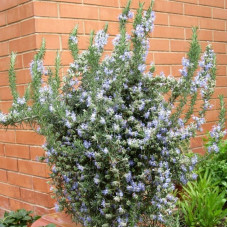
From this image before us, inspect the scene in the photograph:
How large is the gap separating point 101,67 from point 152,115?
378 millimetres

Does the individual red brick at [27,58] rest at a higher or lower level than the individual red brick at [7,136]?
higher

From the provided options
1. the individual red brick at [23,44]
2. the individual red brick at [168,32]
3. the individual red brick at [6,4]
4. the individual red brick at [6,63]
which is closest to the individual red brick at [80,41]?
the individual red brick at [23,44]

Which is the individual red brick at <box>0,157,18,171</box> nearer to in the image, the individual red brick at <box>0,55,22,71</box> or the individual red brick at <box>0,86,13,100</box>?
the individual red brick at <box>0,86,13,100</box>

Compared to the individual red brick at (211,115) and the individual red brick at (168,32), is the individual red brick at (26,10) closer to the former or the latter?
the individual red brick at (168,32)

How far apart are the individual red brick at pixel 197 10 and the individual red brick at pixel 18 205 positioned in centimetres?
213

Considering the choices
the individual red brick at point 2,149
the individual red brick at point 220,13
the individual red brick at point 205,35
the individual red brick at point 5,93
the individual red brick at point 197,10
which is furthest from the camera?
Result: the individual red brick at point 220,13

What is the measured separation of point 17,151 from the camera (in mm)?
3273

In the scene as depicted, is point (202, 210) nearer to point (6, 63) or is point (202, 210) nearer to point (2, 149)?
point (2, 149)

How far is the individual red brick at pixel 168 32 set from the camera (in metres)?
3.58

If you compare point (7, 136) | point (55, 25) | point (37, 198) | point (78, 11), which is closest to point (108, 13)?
point (78, 11)

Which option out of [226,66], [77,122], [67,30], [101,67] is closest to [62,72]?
[67,30]

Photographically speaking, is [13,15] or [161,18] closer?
[13,15]

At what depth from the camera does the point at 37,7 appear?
9.59 feet

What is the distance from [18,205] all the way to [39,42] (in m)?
1.29
